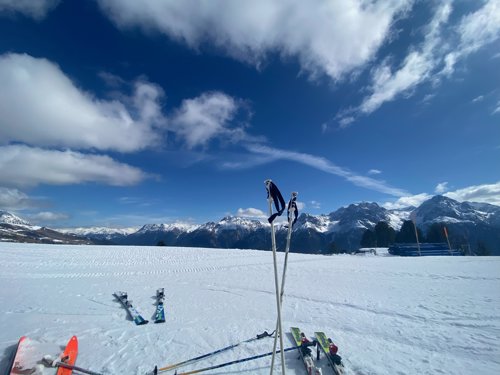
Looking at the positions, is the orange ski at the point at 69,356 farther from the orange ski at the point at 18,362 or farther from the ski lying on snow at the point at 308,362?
the ski lying on snow at the point at 308,362

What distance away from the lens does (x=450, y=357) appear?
7.29 metres

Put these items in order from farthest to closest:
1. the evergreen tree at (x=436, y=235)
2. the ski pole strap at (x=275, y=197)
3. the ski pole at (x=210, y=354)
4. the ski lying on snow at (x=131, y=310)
Answer: the evergreen tree at (x=436, y=235) → the ski lying on snow at (x=131, y=310) → the ski pole at (x=210, y=354) → the ski pole strap at (x=275, y=197)

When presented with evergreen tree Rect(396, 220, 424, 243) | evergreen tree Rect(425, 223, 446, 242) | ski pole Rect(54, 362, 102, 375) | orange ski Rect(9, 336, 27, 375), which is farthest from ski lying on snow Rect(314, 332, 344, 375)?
evergreen tree Rect(396, 220, 424, 243)

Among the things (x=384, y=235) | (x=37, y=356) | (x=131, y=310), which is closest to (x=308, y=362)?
(x=37, y=356)

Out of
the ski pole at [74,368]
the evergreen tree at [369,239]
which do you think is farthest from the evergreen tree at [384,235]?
the ski pole at [74,368]

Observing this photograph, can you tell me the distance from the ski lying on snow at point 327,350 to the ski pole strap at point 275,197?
4448mm

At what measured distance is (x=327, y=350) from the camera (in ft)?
24.4

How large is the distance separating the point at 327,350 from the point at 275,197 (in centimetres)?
530

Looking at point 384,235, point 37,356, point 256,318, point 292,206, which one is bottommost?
point 37,356

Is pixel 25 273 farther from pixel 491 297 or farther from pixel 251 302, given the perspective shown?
pixel 491 297

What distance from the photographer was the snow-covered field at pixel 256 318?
23.6 feet

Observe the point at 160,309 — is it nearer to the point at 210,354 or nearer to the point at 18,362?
the point at 210,354

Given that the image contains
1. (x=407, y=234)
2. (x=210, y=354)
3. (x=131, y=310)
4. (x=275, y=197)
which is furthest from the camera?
(x=407, y=234)

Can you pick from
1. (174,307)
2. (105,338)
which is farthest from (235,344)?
(174,307)
